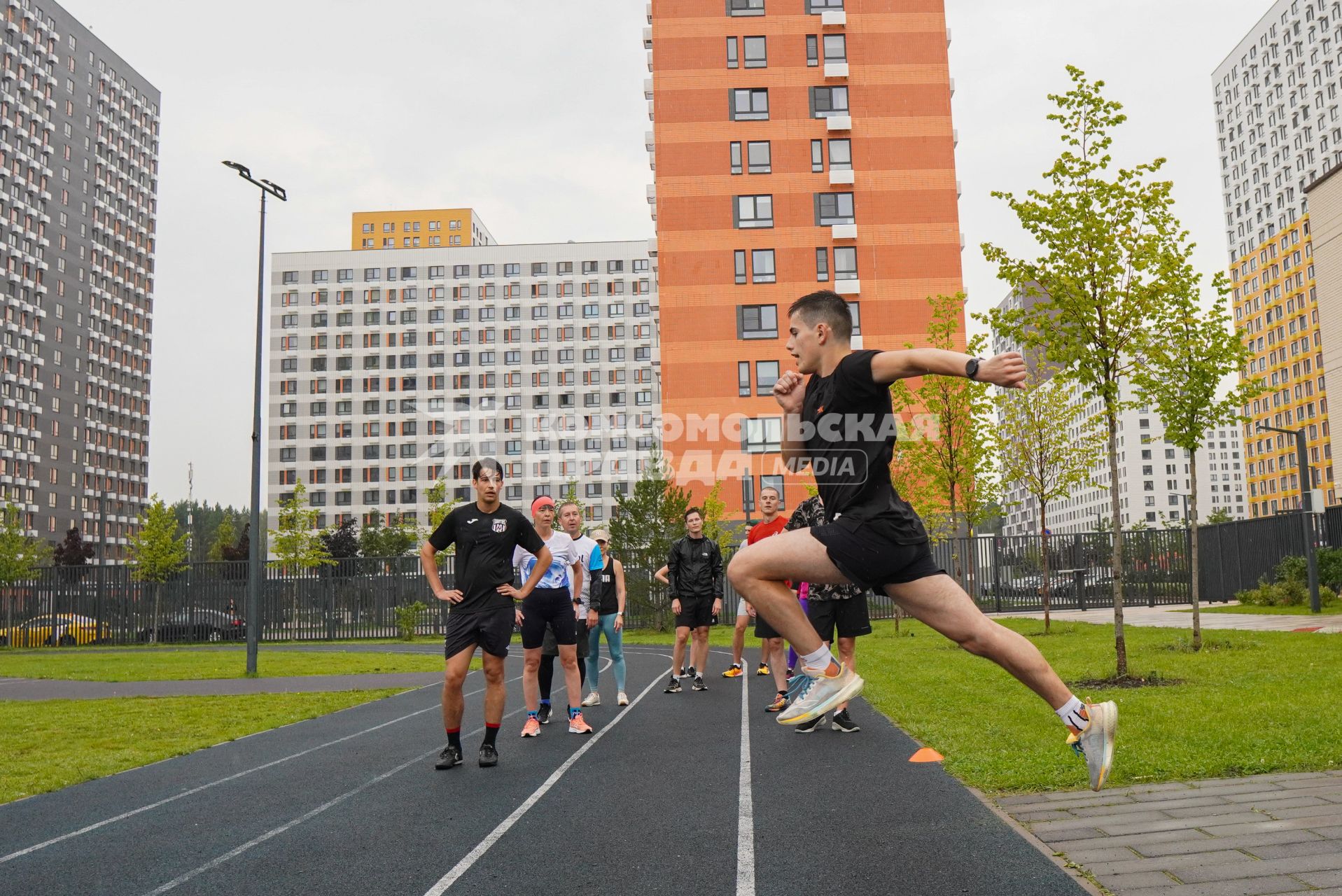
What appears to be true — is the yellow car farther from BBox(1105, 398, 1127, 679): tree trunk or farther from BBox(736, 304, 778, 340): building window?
BBox(1105, 398, 1127, 679): tree trunk

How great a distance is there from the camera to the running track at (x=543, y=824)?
492cm

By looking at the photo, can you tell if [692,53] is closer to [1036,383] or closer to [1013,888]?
[1036,383]

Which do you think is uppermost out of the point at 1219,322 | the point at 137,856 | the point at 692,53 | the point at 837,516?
the point at 692,53

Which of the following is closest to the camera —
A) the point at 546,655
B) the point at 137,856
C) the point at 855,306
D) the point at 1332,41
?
the point at 137,856

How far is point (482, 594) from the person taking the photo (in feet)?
27.0

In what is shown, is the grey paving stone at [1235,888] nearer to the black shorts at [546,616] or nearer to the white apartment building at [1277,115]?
the black shorts at [546,616]

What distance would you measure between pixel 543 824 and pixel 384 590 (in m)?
29.7

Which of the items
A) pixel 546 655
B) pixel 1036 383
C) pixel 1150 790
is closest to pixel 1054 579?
pixel 1036 383

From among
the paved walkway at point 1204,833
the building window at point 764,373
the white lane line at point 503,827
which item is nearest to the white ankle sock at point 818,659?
the paved walkway at point 1204,833

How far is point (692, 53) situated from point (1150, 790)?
4764 cm

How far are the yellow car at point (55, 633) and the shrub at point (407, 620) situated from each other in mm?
10779

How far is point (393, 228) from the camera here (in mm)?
135875

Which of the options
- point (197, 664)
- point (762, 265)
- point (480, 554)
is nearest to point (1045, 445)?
point (480, 554)

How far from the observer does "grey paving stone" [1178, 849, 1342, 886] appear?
14.3ft
